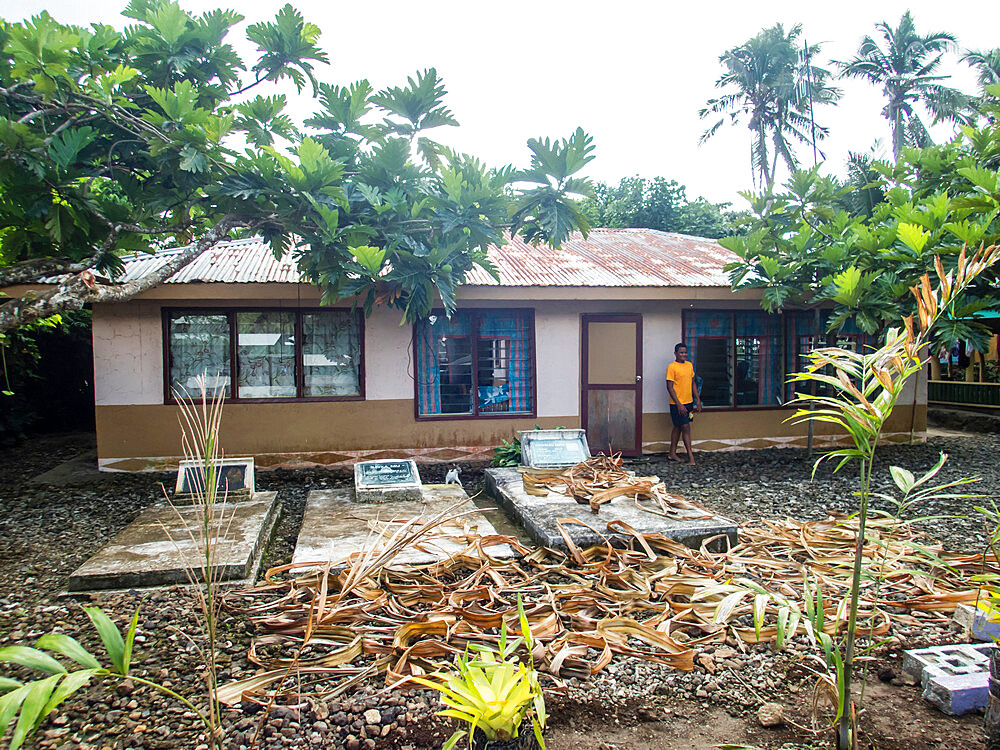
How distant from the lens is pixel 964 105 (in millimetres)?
24281

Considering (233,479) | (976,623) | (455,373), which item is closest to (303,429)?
(233,479)

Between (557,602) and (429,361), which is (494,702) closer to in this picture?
(557,602)

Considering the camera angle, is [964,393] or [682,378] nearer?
[682,378]

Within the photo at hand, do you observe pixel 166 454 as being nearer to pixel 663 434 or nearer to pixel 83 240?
pixel 83 240

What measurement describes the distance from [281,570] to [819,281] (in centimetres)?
791

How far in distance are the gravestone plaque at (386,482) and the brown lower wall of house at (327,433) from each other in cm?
173

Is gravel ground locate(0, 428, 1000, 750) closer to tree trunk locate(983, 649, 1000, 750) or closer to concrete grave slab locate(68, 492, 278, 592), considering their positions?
concrete grave slab locate(68, 492, 278, 592)

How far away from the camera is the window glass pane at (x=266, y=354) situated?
334 inches

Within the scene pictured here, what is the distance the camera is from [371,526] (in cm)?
531

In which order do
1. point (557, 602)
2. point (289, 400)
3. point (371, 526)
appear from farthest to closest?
1. point (289, 400)
2. point (371, 526)
3. point (557, 602)

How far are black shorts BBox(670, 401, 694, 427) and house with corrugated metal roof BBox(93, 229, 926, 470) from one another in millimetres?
600

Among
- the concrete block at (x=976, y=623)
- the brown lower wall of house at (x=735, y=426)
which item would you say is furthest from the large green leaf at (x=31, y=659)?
the brown lower wall of house at (x=735, y=426)

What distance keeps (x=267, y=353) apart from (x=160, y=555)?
14.2 ft

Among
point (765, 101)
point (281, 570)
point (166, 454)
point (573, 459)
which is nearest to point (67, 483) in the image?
point (166, 454)
